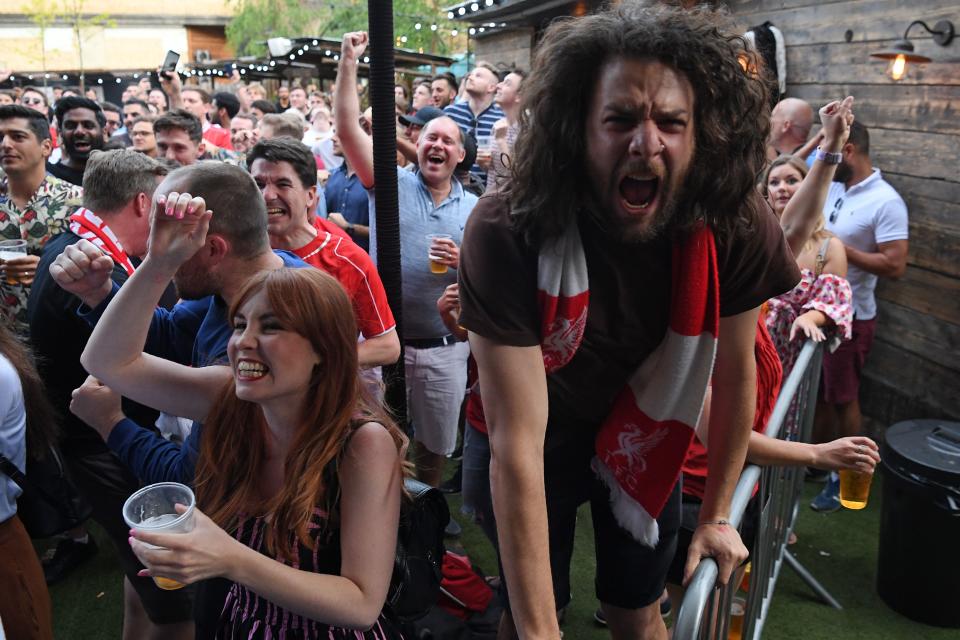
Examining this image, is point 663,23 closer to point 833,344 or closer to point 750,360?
point 750,360

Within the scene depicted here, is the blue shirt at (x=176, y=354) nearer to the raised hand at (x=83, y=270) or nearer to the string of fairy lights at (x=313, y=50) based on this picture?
the raised hand at (x=83, y=270)

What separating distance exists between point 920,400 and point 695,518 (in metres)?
3.17

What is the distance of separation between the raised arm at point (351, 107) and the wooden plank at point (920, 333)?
3.60 metres

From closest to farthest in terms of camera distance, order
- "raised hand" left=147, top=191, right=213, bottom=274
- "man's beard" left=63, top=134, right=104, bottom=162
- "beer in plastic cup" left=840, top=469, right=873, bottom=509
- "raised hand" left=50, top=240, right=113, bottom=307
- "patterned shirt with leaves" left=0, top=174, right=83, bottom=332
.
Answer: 1. "raised hand" left=147, top=191, right=213, bottom=274
2. "raised hand" left=50, top=240, right=113, bottom=307
3. "beer in plastic cup" left=840, top=469, right=873, bottom=509
4. "patterned shirt with leaves" left=0, top=174, right=83, bottom=332
5. "man's beard" left=63, top=134, right=104, bottom=162

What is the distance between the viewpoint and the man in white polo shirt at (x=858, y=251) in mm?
4570

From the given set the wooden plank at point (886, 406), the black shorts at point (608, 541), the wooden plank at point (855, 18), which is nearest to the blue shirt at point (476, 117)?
the wooden plank at point (855, 18)

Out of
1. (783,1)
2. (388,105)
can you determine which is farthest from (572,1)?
(388,105)

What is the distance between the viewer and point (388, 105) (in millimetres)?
2354

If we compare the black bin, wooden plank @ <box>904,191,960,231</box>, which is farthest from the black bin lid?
wooden plank @ <box>904,191,960,231</box>

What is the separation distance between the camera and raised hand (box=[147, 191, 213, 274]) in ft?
6.20

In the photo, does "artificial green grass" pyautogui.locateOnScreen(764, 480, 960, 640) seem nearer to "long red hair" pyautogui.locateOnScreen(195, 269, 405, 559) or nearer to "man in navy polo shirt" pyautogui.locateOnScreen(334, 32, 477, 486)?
"man in navy polo shirt" pyautogui.locateOnScreen(334, 32, 477, 486)

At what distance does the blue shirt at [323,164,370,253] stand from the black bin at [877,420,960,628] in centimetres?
338

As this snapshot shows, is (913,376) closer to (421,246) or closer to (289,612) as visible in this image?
(421,246)

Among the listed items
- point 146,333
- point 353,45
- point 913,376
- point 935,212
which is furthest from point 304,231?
point 913,376
